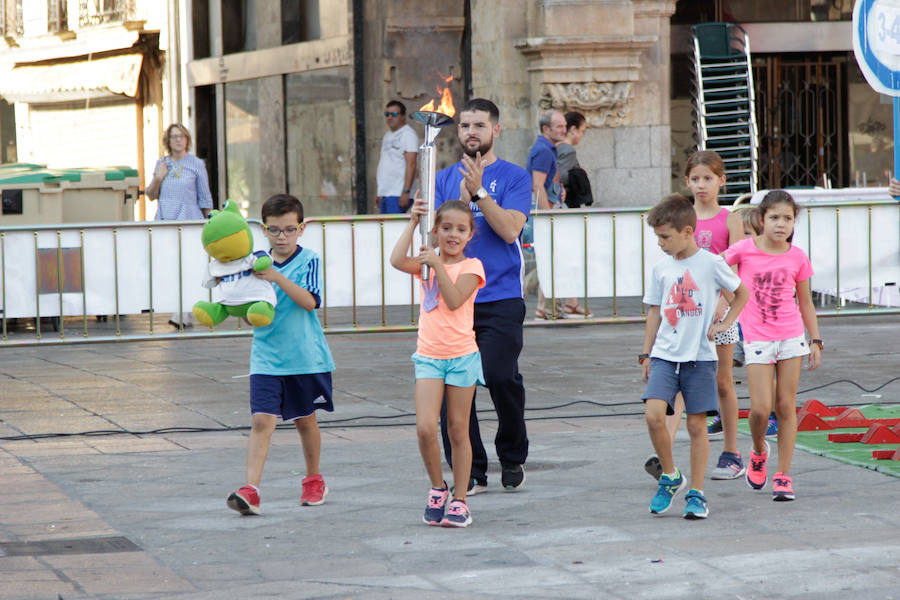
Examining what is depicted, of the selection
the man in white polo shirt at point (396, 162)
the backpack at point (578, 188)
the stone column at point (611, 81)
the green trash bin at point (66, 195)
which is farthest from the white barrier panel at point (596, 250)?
the green trash bin at point (66, 195)

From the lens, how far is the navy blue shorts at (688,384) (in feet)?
19.8

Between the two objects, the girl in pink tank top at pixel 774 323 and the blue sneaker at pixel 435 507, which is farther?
the girl in pink tank top at pixel 774 323

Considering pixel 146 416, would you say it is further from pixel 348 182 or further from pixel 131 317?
pixel 348 182

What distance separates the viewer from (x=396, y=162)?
15.2 meters

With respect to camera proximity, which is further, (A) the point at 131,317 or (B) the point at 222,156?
(B) the point at 222,156

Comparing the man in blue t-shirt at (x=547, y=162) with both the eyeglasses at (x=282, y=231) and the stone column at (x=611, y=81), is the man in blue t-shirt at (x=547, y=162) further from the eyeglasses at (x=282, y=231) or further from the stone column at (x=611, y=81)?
the eyeglasses at (x=282, y=231)

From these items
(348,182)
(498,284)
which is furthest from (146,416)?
(348,182)

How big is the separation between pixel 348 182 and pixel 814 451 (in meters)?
12.6

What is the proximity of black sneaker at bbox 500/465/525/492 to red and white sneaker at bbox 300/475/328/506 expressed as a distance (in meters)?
0.81

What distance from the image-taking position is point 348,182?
1942 cm

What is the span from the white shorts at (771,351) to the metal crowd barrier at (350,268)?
6.15 metres

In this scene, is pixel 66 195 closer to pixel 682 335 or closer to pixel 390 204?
pixel 390 204

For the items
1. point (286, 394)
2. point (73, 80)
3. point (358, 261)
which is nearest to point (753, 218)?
point (286, 394)

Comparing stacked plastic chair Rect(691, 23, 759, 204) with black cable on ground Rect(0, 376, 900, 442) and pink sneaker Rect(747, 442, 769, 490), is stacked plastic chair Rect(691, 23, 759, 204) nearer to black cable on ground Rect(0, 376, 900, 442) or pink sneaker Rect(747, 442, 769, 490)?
black cable on ground Rect(0, 376, 900, 442)
